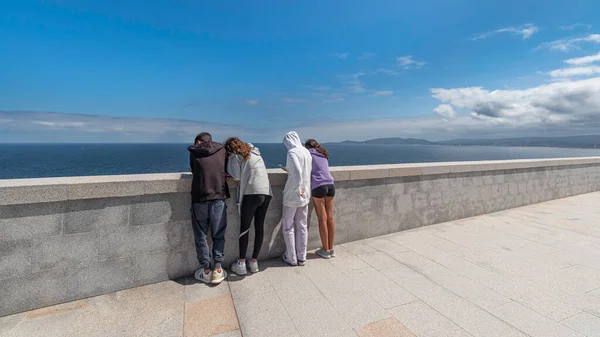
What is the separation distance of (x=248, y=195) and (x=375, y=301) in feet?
6.40

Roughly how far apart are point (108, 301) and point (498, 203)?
8546 millimetres

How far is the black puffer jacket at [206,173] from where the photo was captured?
326 cm

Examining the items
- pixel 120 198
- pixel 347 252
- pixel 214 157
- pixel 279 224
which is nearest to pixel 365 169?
pixel 347 252

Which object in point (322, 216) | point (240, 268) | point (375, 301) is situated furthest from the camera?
point (322, 216)

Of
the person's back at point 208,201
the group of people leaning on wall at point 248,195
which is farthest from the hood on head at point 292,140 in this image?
the person's back at point 208,201

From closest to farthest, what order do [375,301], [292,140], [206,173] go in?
[375,301] → [206,173] → [292,140]

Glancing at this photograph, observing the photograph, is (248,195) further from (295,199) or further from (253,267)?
(253,267)

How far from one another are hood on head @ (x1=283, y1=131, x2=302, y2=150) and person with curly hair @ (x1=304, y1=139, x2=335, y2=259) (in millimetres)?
305

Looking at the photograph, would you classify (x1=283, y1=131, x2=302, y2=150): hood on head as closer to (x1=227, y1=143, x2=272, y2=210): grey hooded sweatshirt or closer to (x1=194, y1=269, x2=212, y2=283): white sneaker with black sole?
(x1=227, y1=143, x2=272, y2=210): grey hooded sweatshirt

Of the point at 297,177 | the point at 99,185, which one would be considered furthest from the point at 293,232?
the point at 99,185

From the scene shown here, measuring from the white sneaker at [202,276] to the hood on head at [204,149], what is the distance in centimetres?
150

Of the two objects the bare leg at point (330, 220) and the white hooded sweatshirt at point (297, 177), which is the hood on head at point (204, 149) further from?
the bare leg at point (330, 220)

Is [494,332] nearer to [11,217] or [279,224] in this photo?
[279,224]

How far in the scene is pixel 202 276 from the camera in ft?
11.3
